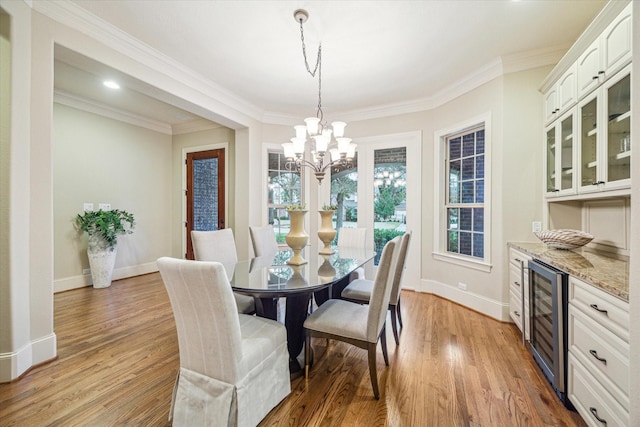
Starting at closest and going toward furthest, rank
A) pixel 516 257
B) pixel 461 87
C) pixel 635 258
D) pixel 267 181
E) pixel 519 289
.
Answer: pixel 635 258 < pixel 519 289 < pixel 516 257 < pixel 461 87 < pixel 267 181

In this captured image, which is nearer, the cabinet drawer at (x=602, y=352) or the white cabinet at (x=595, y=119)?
the cabinet drawer at (x=602, y=352)

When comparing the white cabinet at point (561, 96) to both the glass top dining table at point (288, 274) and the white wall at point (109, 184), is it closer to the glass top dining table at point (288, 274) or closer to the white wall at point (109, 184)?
the glass top dining table at point (288, 274)

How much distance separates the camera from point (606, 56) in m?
1.80

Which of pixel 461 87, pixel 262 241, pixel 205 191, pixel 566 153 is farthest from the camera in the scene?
pixel 205 191

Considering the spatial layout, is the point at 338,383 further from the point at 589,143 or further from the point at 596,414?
the point at 589,143

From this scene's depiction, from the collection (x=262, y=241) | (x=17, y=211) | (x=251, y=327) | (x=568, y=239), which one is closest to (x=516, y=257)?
(x=568, y=239)

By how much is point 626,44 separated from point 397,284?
215 cm

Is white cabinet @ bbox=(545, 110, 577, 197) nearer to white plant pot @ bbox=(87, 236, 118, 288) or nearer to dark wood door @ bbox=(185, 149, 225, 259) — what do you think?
dark wood door @ bbox=(185, 149, 225, 259)

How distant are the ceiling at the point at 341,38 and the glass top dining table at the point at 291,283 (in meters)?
2.11

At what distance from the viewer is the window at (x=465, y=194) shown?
11.0ft

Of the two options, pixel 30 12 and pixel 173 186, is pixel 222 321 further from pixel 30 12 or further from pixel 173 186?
pixel 173 186

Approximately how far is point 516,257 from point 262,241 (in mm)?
2644

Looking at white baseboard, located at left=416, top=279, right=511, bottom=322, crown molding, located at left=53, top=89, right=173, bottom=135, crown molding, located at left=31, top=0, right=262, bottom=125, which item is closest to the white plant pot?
crown molding, located at left=53, top=89, right=173, bottom=135

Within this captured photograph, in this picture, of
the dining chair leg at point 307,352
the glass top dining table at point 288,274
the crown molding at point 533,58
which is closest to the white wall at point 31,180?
the glass top dining table at point 288,274
